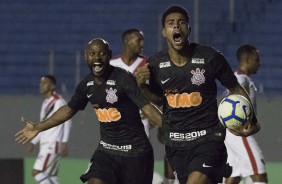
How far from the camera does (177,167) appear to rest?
27.1 ft

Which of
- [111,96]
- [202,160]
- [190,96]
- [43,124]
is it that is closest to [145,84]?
[190,96]

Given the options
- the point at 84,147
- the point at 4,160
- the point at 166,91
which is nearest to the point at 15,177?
the point at 4,160

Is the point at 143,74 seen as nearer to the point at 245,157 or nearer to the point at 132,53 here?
the point at 245,157

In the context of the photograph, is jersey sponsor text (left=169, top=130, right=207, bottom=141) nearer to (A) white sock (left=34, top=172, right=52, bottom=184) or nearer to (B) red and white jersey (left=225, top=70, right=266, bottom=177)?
(B) red and white jersey (left=225, top=70, right=266, bottom=177)

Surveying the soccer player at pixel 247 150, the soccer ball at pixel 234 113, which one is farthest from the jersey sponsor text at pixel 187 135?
the soccer player at pixel 247 150

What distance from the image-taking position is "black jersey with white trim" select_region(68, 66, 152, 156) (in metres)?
9.11

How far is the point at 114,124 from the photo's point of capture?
30.0 feet

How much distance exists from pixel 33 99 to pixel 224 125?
29.9ft

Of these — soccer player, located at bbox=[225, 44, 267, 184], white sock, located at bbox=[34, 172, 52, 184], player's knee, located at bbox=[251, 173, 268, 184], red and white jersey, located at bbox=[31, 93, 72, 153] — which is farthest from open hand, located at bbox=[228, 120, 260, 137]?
red and white jersey, located at bbox=[31, 93, 72, 153]

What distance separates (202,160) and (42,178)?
6.63 metres

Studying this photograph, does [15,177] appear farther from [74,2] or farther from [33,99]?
[74,2]

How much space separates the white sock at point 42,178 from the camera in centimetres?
1430

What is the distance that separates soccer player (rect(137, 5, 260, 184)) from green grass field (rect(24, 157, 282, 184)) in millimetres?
5568

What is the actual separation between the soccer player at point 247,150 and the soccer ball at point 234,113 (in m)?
3.25
